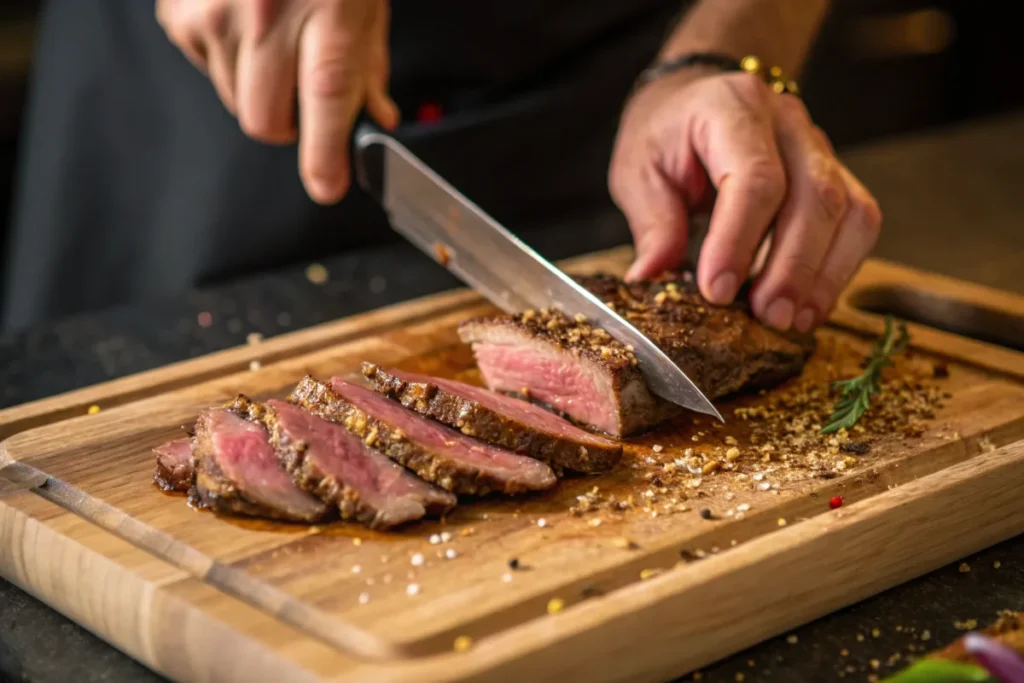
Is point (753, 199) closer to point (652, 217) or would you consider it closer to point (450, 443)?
point (652, 217)

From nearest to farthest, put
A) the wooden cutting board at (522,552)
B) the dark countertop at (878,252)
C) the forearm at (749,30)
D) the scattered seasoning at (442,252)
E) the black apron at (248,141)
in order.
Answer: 1. the wooden cutting board at (522,552)
2. the dark countertop at (878,252)
3. the scattered seasoning at (442,252)
4. the forearm at (749,30)
5. the black apron at (248,141)

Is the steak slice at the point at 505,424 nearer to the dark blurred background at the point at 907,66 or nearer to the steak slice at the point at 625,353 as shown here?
the steak slice at the point at 625,353

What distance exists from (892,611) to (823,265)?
44.3 inches

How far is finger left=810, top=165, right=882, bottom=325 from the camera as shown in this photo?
3068 mm

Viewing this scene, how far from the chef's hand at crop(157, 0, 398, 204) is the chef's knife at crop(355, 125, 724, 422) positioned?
6.1 inches

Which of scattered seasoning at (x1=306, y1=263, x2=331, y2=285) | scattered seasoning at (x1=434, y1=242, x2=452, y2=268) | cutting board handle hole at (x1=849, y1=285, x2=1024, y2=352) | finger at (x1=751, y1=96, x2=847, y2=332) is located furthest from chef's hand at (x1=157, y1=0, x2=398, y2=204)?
cutting board handle hole at (x1=849, y1=285, x2=1024, y2=352)

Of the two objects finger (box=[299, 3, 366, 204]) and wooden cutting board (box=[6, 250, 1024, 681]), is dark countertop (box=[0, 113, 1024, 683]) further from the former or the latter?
finger (box=[299, 3, 366, 204])

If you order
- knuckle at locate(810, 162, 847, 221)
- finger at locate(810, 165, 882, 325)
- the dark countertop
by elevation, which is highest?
knuckle at locate(810, 162, 847, 221)

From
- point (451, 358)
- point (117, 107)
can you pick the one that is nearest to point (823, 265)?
point (451, 358)

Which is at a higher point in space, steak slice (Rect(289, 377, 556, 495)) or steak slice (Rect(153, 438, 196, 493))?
steak slice (Rect(289, 377, 556, 495))

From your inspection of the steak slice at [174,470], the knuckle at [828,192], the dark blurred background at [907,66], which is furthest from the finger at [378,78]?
the dark blurred background at [907,66]

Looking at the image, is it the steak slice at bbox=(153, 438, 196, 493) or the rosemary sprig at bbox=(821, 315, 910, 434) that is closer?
the steak slice at bbox=(153, 438, 196, 493)

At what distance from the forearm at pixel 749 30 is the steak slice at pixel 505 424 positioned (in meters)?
1.71

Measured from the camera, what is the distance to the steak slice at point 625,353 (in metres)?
2.72
